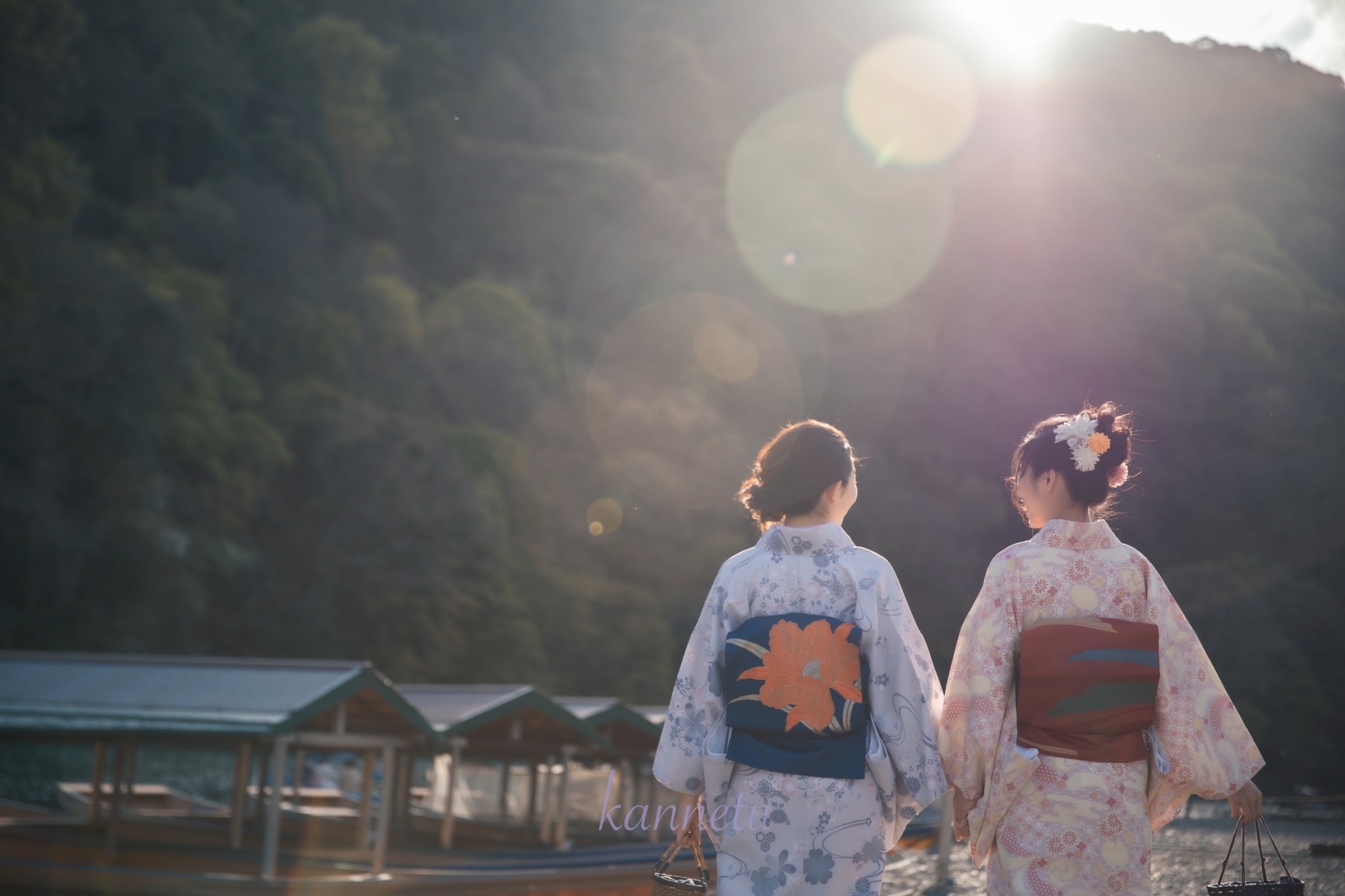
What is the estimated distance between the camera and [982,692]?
2.52m

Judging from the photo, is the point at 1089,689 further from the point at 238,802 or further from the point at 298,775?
the point at 298,775

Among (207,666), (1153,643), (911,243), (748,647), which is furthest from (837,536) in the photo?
(911,243)

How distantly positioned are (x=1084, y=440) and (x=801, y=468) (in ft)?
2.36

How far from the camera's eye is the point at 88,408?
67.7 ft

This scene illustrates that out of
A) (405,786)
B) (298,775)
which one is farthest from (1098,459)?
(298,775)

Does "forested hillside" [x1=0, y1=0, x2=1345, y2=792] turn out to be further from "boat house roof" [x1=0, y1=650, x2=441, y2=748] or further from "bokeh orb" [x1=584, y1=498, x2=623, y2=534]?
"boat house roof" [x1=0, y1=650, x2=441, y2=748]

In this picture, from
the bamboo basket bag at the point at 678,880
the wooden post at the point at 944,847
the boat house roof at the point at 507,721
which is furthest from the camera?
the boat house roof at the point at 507,721

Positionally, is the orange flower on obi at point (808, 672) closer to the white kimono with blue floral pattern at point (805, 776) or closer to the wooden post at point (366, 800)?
the white kimono with blue floral pattern at point (805, 776)

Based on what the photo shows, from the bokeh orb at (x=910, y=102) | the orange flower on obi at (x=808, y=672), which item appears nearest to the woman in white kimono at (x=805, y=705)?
the orange flower on obi at (x=808, y=672)

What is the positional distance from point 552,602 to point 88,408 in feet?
36.4

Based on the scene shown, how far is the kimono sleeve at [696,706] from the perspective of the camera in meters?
2.60

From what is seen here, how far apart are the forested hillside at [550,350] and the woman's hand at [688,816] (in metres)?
6.32

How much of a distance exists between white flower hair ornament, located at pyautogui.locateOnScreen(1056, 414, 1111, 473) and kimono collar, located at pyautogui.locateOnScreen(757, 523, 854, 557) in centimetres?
61

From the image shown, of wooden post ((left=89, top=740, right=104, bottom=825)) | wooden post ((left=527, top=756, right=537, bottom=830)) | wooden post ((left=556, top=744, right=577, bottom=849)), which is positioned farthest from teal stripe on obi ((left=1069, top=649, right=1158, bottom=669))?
wooden post ((left=527, top=756, right=537, bottom=830))
